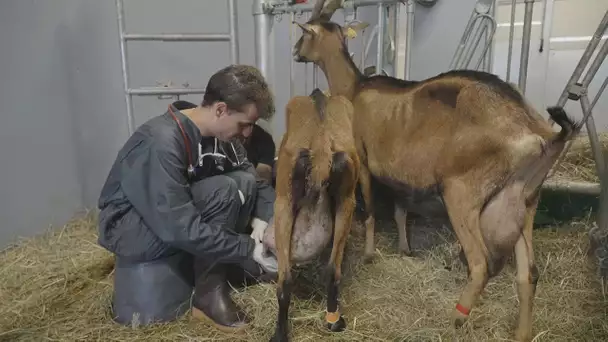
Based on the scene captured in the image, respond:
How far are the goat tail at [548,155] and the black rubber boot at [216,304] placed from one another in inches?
64.7

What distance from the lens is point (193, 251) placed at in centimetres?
260

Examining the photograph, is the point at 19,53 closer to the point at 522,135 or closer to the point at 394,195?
the point at 394,195

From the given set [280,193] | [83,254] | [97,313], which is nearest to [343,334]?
[280,193]

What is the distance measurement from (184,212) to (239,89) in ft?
2.27

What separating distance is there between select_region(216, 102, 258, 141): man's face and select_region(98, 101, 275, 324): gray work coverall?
158 millimetres

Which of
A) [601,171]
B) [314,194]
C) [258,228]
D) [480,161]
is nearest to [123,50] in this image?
[258,228]

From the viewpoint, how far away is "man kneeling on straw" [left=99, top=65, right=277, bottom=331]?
100 inches

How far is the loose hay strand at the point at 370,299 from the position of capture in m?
2.66

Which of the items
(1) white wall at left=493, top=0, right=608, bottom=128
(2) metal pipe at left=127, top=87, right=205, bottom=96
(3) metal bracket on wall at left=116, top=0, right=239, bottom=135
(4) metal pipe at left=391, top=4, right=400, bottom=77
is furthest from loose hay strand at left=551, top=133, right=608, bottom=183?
(2) metal pipe at left=127, top=87, right=205, bottom=96

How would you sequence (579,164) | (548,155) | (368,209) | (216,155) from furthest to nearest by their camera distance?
(579,164), (368,209), (216,155), (548,155)

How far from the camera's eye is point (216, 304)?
2.73 metres

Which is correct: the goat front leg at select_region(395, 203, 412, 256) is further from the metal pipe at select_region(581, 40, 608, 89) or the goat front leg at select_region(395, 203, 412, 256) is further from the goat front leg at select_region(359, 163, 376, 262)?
the metal pipe at select_region(581, 40, 608, 89)

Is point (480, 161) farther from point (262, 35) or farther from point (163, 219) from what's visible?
point (262, 35)

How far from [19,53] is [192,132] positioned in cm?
216
